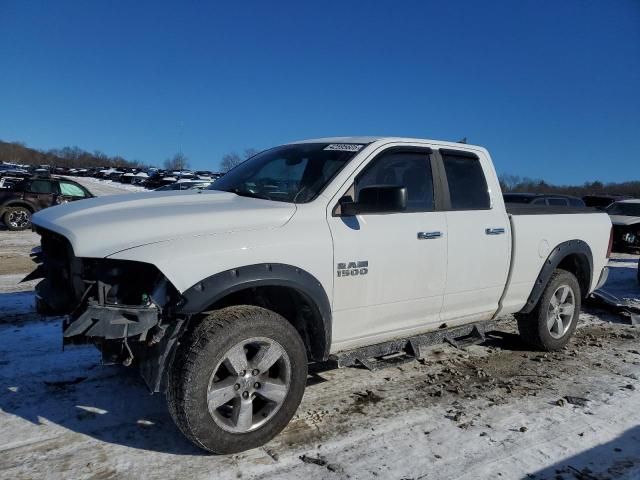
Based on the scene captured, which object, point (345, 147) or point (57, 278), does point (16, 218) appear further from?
point (345, 147)

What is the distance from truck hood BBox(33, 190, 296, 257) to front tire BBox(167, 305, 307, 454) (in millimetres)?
547

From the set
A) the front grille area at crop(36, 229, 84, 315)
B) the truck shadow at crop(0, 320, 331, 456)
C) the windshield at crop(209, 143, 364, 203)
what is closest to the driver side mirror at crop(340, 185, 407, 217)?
the windshield at crop(209, 143, 364, 203)

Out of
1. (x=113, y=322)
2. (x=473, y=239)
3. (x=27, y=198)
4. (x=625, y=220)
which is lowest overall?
(x=27, y=198)

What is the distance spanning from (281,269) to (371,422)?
1.35 metres

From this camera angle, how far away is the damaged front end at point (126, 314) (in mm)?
2840

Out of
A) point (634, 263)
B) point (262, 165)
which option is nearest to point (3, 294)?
point (262, 165)

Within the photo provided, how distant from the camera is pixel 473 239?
4402 mm

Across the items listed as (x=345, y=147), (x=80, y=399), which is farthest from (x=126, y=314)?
(x=345, y=147)

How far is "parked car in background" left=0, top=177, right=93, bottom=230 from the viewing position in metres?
15.4

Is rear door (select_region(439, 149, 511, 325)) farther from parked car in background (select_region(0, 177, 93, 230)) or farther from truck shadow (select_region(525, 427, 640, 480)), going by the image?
parked car in background (select_region(0, 177, 93, 230))

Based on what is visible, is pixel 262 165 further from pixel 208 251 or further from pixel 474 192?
pixel 474 192

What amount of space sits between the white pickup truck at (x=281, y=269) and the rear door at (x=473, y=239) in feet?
0.05

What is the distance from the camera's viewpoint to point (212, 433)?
3.06 meters

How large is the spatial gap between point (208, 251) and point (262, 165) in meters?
1.61
